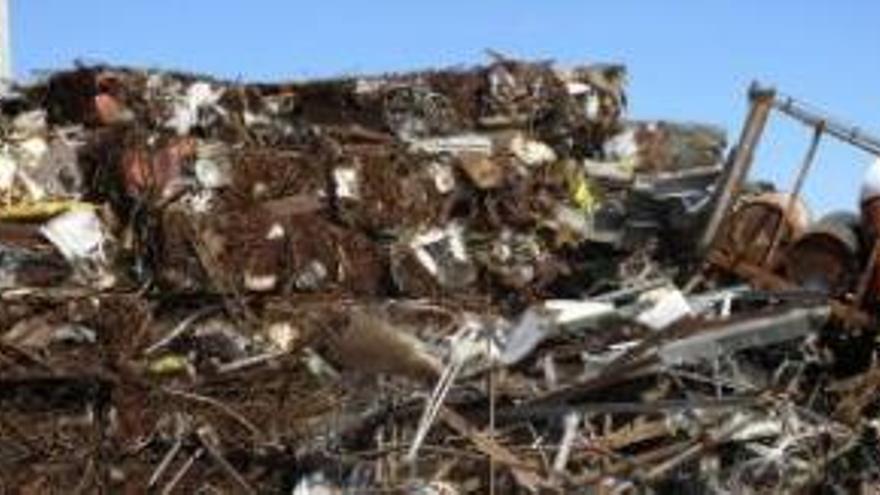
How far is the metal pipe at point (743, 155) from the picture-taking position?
9.96 meters

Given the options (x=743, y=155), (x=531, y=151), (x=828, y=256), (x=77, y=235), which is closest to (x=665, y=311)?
(x=828, y=256)

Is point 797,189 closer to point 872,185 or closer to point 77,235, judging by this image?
point 872,185

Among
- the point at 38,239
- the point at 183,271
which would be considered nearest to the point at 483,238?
the point at 183,271

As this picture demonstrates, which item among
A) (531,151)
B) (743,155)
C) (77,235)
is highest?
(743,155)

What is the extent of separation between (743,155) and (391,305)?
2578 mm

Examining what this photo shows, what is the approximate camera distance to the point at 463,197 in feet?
39.6

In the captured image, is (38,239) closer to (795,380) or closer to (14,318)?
(14,318)

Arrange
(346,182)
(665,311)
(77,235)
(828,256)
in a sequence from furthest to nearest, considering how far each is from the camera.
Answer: (346,182) → (77,235) → (828,256) → (665,311)

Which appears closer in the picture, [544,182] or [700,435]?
[700,435]

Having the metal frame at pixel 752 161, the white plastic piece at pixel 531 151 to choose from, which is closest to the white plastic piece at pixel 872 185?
the metal frame at pixel 752 161

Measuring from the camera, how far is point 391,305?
11.0m

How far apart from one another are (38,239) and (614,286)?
3817 millimetres

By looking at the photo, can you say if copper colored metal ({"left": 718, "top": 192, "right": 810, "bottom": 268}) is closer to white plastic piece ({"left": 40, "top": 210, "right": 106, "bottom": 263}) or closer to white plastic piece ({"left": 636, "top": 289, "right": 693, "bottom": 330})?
white plastic piece ({"left": 636, "top": 289, "right": 693, "bottom": 330})

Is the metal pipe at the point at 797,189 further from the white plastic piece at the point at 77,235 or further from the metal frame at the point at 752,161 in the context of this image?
the white plastic piece at the point at 77,235
